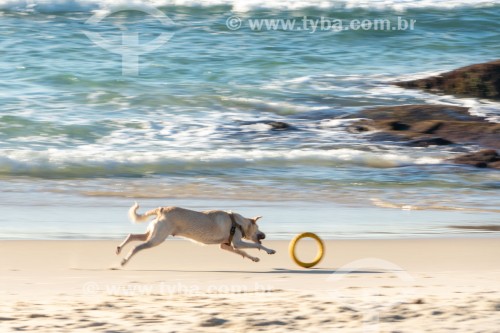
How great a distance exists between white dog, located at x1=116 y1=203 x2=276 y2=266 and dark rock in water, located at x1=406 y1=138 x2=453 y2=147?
830cm

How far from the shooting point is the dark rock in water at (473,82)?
19.6 m

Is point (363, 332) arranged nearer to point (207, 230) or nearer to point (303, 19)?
point (207, 230)

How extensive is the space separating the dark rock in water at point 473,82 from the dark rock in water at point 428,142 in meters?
3.83

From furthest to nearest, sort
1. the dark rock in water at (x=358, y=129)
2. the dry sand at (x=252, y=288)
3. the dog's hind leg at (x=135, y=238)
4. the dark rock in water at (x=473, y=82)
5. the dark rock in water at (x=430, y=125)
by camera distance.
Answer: the dark rock in water at (x=473, y=82) → the dark rock in water at (x=358, y=129) → the dark rock in water at (x=430, y=125) → the dog's hind leg at (x=135, y=238) → the dry sand at (x=252, y=288)

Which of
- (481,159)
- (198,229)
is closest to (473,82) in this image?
(481,159)

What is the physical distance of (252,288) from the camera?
6863mm

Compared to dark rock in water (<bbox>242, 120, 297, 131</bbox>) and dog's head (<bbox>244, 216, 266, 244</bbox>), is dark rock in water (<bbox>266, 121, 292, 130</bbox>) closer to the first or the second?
dark rock in water (<bbox>242, 120, 297, 131</bbox>)

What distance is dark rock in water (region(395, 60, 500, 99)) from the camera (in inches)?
773

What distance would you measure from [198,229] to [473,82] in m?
13.1

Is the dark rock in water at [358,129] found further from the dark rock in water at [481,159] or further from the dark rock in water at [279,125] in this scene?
the dark rock in water at [481,159]

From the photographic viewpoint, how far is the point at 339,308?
5957 millimetres

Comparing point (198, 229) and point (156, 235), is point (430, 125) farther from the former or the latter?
point (156, 235)

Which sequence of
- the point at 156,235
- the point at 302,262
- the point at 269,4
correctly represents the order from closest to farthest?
1. the point at 156,235
2. the point at 302,262
3. the point at 269,4

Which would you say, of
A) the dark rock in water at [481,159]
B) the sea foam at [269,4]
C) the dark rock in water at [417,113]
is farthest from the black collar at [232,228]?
the sea foam at [269,4]
